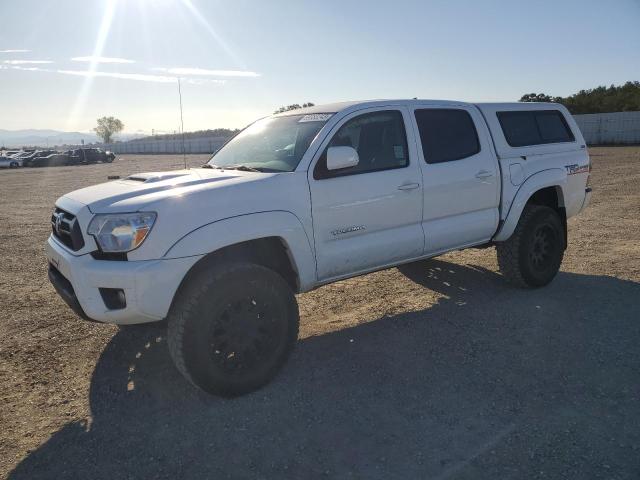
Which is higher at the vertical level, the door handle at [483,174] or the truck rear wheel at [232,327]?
the door handle at [483,174]

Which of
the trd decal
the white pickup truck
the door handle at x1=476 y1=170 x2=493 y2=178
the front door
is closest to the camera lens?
the white pickup truck

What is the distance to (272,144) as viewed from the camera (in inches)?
167

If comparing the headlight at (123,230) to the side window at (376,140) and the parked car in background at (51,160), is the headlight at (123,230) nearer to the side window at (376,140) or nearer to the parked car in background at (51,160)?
the side window at (376,140)

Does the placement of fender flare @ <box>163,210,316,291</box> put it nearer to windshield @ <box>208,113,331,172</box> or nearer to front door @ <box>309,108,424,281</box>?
front door @ <box>309,108,424,281</box>

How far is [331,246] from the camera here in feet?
12.6

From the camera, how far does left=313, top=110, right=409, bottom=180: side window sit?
4043mm

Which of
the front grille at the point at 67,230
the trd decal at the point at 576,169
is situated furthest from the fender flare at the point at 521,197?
the front grille at the point at 67,230

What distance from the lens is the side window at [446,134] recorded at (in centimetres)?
449

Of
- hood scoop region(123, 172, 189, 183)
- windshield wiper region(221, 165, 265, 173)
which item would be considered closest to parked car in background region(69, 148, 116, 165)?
hood scoop region(123, 172, 189, 183)

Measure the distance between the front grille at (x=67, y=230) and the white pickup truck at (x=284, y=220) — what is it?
2 cm

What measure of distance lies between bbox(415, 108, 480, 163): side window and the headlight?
8.16ft

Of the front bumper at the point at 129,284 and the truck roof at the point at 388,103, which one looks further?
the truck roof at the point at 388,103

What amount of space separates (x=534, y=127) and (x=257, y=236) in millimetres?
3666

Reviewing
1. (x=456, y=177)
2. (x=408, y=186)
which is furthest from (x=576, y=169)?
(x=408, y=186)
